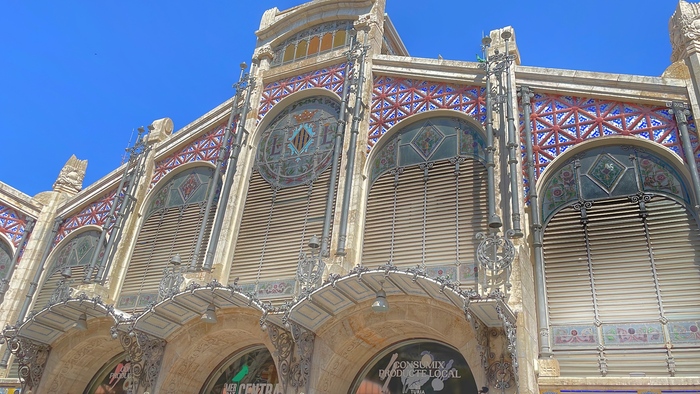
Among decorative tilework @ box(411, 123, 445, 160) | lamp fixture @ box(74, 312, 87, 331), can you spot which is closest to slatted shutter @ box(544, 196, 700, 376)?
decorative tilework @ box(411, 123, 445, 160)

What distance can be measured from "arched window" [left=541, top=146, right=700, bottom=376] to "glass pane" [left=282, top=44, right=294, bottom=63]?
9.26 m

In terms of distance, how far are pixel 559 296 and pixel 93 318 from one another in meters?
11.2

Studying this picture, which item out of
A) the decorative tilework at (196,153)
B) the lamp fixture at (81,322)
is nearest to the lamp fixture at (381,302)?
the lamp fixture at (81,322)

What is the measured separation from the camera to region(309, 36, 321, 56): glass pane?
677 inches

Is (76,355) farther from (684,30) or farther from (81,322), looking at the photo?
(684,30)

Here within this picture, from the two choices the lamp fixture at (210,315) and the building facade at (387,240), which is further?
the lamp fixture at (210,315)

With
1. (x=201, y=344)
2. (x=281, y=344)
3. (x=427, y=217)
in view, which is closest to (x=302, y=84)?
(x=427, y=217)

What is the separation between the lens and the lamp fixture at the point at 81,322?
45.8ft

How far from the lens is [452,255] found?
38.3 feet

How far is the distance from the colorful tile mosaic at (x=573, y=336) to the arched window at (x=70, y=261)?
1343cm

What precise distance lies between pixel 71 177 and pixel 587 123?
17372mm

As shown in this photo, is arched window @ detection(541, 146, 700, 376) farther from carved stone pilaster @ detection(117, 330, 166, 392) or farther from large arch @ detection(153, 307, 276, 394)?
carved stone pilaster @ detection(117, 330, 166, 392)

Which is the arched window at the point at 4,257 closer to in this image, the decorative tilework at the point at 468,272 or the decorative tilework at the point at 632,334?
the decorative tilework at the point at 468,272

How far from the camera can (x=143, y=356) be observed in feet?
43.2
